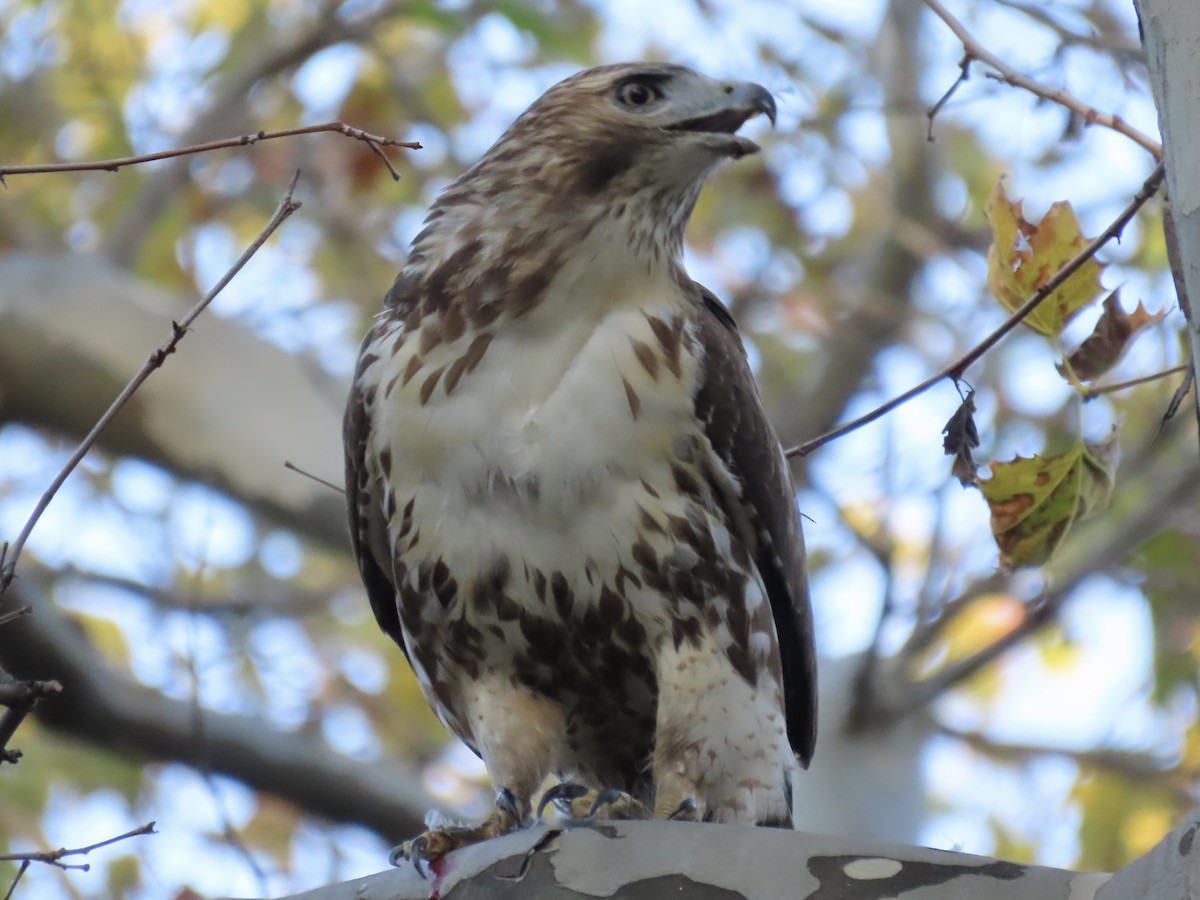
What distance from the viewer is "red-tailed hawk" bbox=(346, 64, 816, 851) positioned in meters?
3.04

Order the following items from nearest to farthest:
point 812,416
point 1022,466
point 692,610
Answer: point 1022,466 → point 692,610 → point 812,416

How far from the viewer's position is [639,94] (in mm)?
3307

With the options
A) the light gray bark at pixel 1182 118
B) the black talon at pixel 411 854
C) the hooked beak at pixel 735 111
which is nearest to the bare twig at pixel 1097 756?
the hooked beak at pixel 735 111

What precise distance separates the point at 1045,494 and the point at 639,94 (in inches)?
45.8

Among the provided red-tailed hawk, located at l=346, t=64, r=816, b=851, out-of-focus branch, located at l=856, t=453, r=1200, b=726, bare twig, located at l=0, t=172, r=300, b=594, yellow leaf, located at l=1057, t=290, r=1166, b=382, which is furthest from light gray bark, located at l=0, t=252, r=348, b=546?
bare twig, located at l=0, t=172, r=300, b=594

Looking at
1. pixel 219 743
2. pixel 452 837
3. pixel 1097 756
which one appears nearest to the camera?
pixel 452 837

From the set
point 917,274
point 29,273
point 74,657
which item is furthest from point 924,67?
point 74,657

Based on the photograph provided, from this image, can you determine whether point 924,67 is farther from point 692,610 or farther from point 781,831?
point 781,831

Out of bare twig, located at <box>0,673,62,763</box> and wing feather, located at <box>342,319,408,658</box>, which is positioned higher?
wing feather, located at <box>342,319,408,658</box>

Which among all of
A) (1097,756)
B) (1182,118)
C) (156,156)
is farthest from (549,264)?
(1097,756)

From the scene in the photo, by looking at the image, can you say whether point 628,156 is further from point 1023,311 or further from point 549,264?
point 1023,311

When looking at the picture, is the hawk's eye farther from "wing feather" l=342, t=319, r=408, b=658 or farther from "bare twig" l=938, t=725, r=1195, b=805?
"bare twig" l=938, t=725, r=1195, b=805

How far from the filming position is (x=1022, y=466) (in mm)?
2832

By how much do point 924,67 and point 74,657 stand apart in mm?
4168
